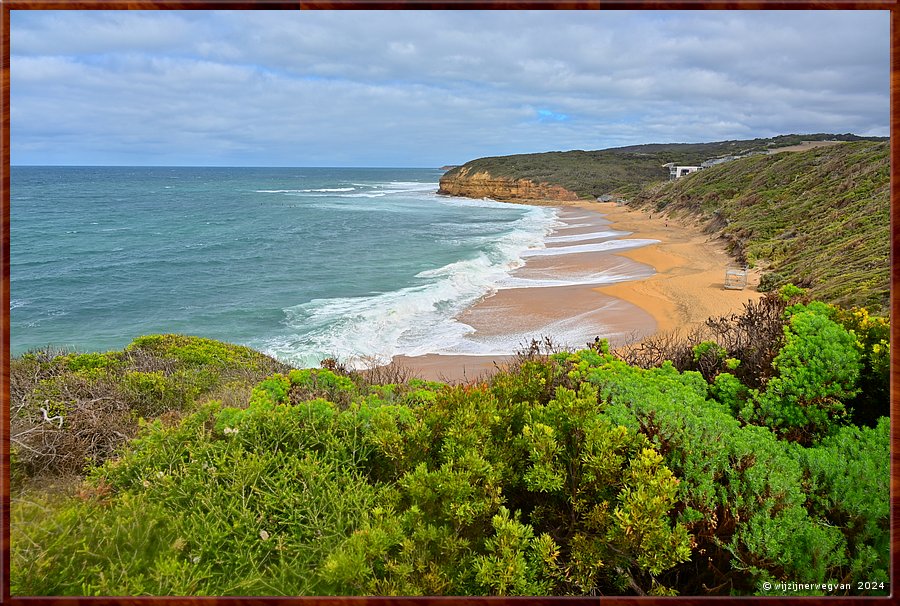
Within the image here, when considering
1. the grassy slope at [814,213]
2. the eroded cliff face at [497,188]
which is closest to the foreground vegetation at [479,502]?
the grassy slope at [814,213]

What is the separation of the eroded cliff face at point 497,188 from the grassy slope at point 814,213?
2218 centimetres

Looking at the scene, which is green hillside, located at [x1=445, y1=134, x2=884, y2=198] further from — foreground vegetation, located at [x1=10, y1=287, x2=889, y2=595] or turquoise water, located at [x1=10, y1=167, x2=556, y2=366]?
foreground vegetation, located at [x1=10, y1=287, x2=889, y2=595]

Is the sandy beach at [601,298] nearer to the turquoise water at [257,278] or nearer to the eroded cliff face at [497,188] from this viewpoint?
the turquoise water at [257,278]

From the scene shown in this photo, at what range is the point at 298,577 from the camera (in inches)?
85.8

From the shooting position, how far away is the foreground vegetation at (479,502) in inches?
84.4

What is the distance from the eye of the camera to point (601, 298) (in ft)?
45.6

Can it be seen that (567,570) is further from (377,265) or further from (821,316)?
(377,265)

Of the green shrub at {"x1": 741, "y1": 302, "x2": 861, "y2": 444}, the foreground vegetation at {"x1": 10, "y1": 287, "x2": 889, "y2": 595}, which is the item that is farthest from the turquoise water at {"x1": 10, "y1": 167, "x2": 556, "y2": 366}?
the green shrub at {"x1": 741, "y1": 302, "x2": 861, "y2": 444}

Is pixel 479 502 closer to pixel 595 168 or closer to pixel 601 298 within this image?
pixel 601 298

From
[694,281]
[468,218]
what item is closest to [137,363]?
[694,281]

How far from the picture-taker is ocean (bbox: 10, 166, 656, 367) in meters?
11.6

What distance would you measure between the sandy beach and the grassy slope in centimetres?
146

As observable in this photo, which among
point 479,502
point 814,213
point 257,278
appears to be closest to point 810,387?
point 479,502

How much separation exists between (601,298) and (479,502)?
1231 cm
